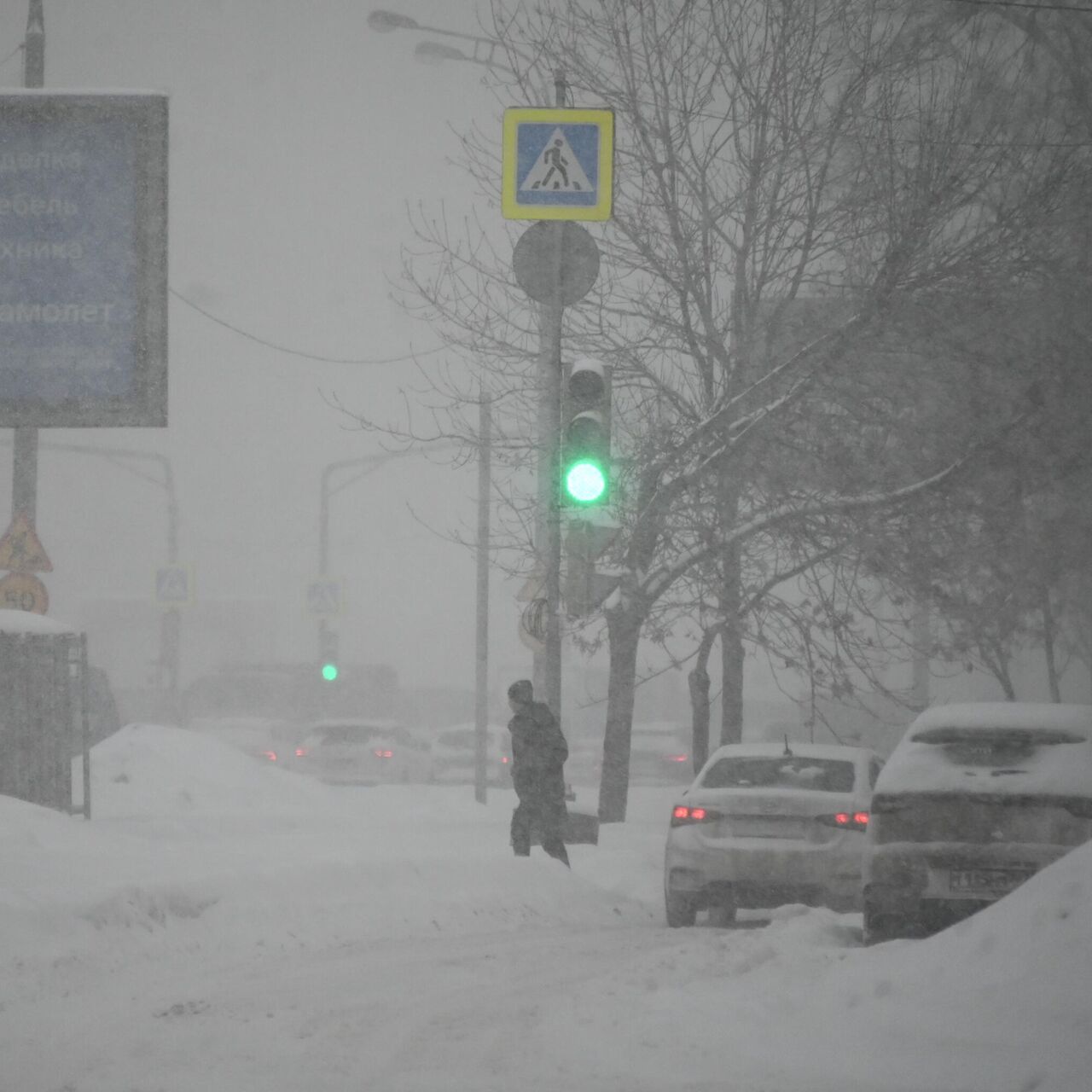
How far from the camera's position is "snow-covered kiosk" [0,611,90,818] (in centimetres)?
1483

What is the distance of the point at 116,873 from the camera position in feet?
32.6

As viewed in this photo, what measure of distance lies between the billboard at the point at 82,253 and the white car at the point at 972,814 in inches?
342

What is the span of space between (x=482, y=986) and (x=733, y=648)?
508 inches

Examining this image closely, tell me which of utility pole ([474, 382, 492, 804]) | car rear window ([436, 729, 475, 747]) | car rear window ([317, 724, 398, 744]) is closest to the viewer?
utility pole ([474, 382, 492, 804])

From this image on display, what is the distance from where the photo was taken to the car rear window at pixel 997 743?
9.68m

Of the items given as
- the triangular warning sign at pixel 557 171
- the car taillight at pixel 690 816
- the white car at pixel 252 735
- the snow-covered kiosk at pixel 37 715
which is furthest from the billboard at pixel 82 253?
the white car at pixel 252 735

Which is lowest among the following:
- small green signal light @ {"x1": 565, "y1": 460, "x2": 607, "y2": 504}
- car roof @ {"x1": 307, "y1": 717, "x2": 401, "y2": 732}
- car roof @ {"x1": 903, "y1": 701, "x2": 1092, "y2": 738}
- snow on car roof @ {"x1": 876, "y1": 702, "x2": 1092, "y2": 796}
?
car roof @ {"x1": 307, "y1": 717, "x2": 401, "y2": 732}

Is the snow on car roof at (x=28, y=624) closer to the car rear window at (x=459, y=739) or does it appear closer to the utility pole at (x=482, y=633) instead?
the utility pole at (x=482, y=633)

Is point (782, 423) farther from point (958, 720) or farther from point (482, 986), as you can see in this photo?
point (482, 986)

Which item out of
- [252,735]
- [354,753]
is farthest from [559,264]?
[252,735]

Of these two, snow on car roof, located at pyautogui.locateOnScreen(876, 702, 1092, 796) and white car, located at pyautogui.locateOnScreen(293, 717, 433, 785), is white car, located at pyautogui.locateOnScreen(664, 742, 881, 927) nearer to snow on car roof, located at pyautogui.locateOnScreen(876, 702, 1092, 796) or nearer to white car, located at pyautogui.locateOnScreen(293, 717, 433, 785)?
snow on car roof, located at pyautogui.locateOnScreen(876, 702, 1092, 796)

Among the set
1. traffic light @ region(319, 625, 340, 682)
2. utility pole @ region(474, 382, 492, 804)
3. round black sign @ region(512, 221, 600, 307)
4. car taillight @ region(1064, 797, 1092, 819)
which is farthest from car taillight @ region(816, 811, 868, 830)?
traffic light @ region(319, 625, 340, 682)

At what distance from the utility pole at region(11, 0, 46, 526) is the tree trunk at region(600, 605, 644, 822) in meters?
6.40

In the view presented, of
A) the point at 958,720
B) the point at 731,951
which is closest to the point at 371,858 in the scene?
the point at 731,951
